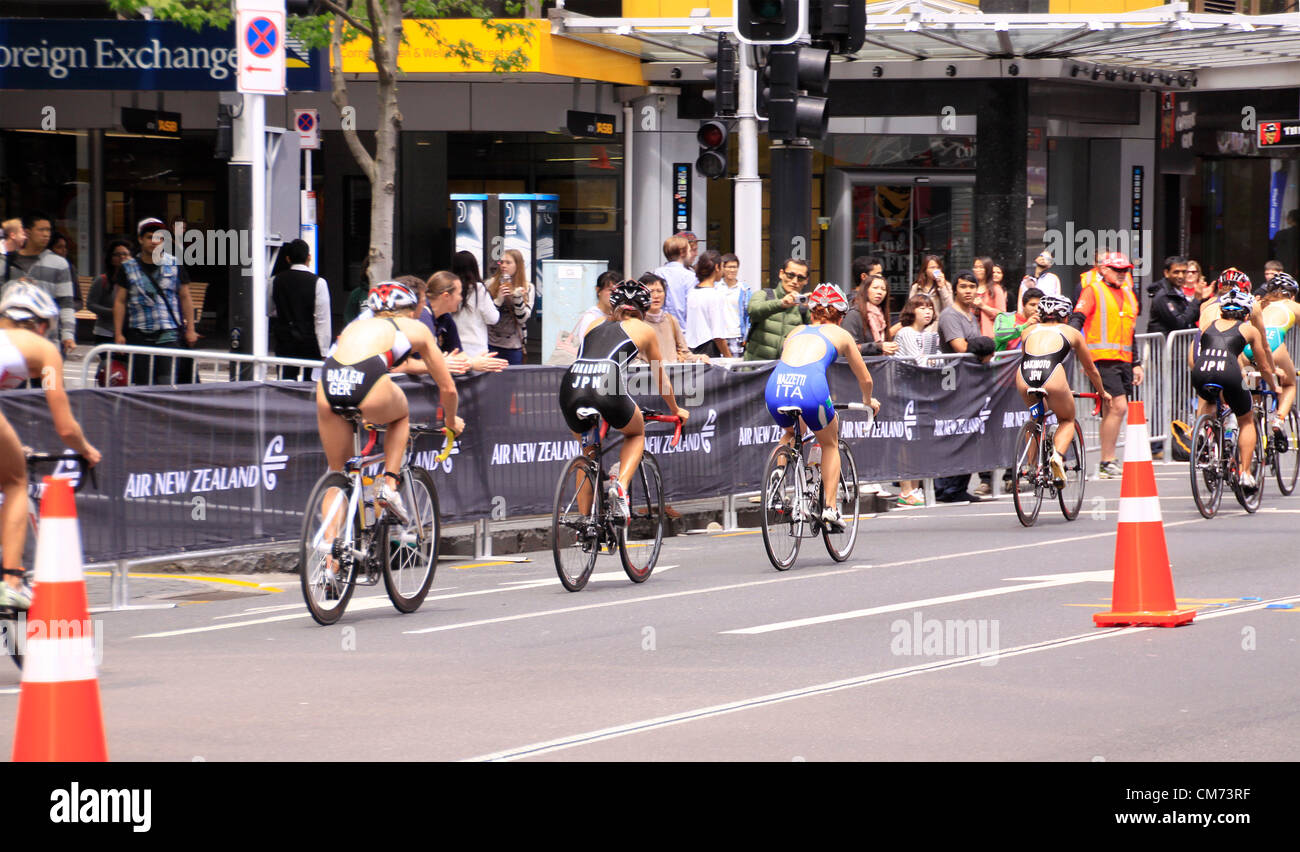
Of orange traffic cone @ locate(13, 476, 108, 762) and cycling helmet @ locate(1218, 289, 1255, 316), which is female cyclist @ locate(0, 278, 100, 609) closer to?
orange traffic cone @ locate(13, 476, 108, 762)

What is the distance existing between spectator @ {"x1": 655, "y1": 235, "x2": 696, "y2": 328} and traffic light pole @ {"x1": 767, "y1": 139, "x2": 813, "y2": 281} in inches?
125

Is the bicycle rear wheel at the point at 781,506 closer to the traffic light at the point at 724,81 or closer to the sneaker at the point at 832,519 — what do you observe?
the sneaker at the point at 832,519

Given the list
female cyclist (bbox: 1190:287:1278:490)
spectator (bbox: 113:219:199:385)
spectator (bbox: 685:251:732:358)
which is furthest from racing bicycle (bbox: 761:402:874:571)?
spectator (bbox: 113:219:199:385)

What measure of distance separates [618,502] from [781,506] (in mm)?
1358

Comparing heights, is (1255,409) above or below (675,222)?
below

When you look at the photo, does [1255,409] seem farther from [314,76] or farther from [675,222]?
[675,222]

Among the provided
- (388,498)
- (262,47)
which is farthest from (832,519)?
(262,47)

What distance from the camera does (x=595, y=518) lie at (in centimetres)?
1128

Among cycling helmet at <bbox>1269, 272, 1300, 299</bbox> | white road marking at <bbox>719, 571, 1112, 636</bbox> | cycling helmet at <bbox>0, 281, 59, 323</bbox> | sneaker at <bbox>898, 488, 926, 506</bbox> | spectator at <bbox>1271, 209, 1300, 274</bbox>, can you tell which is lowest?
white road marking at <bbox>719, 571, 1112, 636</bbox>

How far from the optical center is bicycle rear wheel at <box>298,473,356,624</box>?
31.7 feet

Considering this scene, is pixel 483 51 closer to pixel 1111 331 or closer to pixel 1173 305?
pixel 1173 305
